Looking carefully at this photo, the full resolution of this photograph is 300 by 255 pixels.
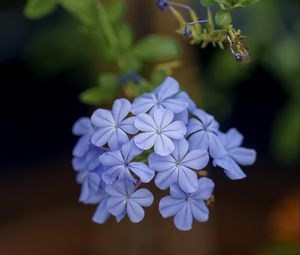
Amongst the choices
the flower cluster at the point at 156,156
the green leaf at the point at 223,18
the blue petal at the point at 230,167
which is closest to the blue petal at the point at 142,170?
the flower cluster at the point at 156,156

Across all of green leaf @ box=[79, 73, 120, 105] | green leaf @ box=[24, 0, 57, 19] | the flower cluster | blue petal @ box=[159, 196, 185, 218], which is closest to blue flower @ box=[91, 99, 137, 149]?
the flower cluster

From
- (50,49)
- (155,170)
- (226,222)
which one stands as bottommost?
(226,222)

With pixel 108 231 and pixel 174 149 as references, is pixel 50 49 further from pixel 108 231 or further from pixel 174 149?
pixel 174 149

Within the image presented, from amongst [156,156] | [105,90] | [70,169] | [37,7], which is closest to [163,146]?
[156,156]

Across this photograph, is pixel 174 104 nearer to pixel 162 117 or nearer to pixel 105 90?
pixel 162 117

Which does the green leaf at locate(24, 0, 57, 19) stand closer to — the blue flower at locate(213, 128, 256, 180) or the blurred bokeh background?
the blue flower at locate(213, 128, 256, 180)

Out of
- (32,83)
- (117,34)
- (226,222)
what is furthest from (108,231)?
(117,34)
